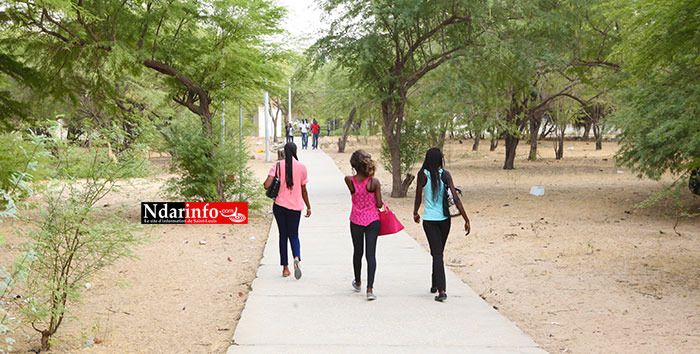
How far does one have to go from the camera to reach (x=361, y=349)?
5.37m

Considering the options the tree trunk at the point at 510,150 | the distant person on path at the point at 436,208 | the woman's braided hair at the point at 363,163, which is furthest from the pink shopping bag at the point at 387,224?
the tree trunk at the point at 510,150

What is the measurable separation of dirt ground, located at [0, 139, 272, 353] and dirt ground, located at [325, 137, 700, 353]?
2.69 m

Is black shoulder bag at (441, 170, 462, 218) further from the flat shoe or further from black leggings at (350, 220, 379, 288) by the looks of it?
the flat shoe

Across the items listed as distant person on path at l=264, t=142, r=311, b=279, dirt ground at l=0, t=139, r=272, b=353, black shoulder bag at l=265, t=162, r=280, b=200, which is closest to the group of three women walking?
distant person on path at l=264, t=142, r=311, b=279

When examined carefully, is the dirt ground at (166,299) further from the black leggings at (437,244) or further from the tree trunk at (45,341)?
the black leggings at (437,244)

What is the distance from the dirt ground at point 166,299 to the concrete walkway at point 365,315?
332 millimetres

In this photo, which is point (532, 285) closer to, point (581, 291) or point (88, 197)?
point (581, 291)

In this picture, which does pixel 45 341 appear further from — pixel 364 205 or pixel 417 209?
pixel 417 209

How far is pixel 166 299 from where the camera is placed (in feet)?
24.6

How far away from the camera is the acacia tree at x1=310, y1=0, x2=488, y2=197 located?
619 inches

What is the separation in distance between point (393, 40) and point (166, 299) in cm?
1154

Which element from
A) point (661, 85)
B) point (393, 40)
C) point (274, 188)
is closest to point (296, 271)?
point (274, 188)

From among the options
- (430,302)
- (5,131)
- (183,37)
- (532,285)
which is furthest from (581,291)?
(5,131)

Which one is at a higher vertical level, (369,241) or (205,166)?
(205,166)
